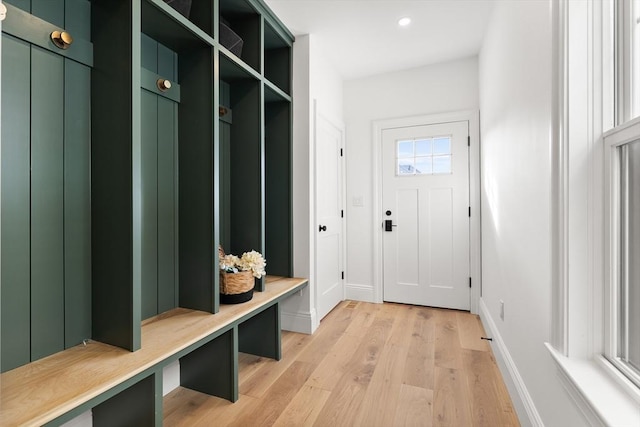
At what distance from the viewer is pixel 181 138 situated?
1.84 metres

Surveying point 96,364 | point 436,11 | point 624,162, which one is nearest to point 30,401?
point 96,364

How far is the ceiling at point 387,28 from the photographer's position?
2.33m

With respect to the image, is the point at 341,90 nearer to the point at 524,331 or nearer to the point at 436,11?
the point at 436,11

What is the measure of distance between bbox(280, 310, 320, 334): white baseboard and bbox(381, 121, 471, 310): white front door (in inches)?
44.8

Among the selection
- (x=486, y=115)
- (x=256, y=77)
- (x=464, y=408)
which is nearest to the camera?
(x=464, y=408)

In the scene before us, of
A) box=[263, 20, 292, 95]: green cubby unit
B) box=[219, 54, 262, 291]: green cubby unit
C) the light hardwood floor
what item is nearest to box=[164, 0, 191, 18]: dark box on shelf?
box=[219, 54, 262, 291]: green cubby unit

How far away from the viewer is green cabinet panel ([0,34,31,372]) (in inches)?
44.1

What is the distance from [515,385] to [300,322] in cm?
160

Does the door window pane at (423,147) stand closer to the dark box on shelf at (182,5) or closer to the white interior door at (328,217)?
the white interior door at (328,217)

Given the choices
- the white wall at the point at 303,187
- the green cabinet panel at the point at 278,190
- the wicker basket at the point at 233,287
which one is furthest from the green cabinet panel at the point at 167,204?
the white wall at the point at 303,187

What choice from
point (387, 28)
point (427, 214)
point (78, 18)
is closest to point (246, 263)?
point (78, 18)

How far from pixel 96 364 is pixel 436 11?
9.89ft

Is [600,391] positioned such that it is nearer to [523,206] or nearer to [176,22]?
[523,206]

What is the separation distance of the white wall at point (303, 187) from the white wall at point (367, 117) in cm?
98
